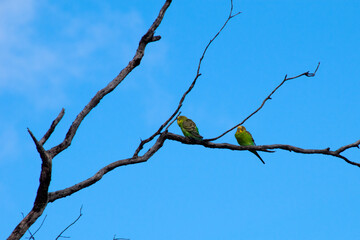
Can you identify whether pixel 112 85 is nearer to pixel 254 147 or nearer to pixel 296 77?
pixel 254 147

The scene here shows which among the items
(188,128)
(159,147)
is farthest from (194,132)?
(159,147)

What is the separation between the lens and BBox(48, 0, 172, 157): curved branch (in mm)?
5844

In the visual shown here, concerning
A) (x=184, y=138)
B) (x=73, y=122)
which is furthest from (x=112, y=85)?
(x=184, y=138)

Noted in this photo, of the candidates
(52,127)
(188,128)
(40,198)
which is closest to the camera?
(40,198)

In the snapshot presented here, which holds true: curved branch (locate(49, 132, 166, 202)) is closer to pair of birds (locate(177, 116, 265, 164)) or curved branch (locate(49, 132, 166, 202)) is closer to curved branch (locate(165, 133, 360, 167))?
curved branch (locate(165, 133, 360, 167))

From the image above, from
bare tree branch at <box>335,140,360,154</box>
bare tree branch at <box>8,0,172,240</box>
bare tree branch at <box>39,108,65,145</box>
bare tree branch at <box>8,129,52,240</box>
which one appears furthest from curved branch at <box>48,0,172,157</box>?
bare tree branch at <box>335,140,360,154</box>

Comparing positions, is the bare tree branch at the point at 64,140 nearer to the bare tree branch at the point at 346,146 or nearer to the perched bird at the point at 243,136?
the bare tree branch at the point at 346,146

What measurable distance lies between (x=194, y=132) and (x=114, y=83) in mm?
1669

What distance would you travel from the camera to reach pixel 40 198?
17.9 ft

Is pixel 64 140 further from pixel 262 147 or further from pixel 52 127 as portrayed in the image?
pixel 262 147

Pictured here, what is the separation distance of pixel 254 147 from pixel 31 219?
116 inches

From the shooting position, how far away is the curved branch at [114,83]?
230 inches

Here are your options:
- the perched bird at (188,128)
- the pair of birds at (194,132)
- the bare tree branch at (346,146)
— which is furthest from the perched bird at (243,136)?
the bare tree branch at (346,146)

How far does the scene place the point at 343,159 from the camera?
20.3 feet
